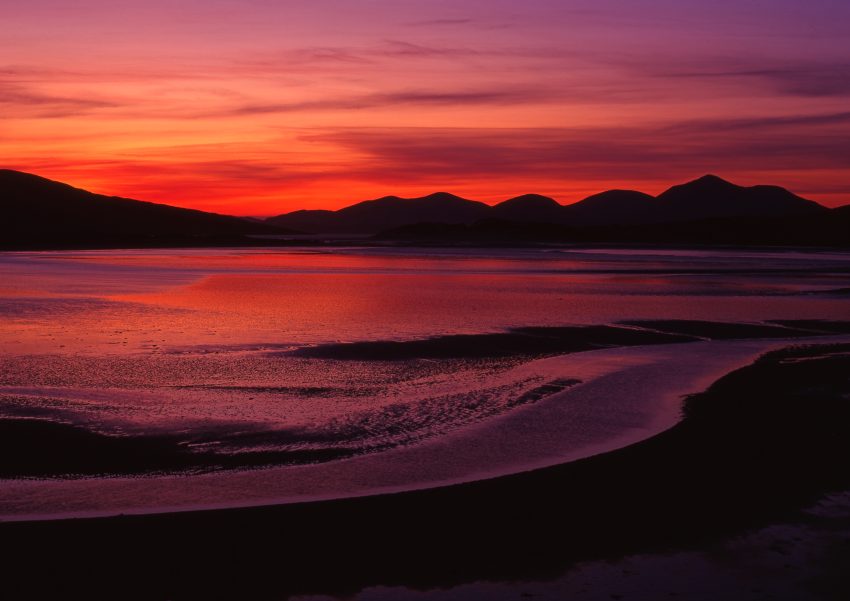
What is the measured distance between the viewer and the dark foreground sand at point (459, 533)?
5641mm

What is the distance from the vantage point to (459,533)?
6480 millimetres

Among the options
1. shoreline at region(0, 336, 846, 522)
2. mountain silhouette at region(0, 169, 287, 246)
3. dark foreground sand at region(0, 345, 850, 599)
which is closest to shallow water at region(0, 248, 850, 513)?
shoreline at region(0, 336, 846, 522)

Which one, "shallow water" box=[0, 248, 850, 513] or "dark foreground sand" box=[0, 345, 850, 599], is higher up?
"shallow water" box=[0, 248, 850, 513]

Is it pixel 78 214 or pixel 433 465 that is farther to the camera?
pixel 78 214

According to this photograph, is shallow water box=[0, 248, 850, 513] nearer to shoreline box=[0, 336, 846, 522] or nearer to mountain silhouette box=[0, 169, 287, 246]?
shoreline box=[0, 336, 846, 522]

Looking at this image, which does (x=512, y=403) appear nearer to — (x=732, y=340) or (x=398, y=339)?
(x=398, y=339)

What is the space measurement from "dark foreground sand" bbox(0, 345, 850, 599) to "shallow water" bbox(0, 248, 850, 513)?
1.80ft

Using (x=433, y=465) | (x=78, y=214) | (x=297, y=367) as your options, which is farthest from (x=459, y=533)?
(x=78, y=214)

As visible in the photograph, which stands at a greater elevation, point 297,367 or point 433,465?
point 297,367

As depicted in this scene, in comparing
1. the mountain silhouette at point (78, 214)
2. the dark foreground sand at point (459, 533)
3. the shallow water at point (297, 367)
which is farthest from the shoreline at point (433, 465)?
the mountain silhouette at point (78, 214)

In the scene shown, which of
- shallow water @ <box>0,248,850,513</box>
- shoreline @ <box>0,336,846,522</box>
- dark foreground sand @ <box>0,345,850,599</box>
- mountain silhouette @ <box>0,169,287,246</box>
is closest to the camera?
dark foreground sand @ <box>0,345,850,599</box>

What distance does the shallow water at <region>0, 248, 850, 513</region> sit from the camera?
29.2 ft

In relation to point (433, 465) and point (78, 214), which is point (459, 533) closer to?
point (433, 465)

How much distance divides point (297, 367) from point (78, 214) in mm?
Result: 167859
